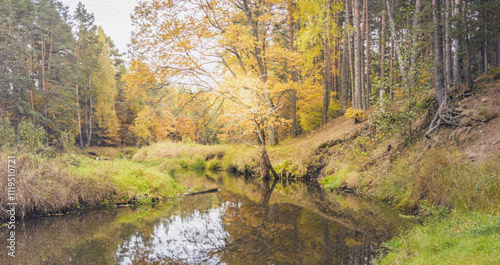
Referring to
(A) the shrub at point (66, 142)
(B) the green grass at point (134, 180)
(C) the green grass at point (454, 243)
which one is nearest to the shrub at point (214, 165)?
(A) the shrub at point (66, 142)

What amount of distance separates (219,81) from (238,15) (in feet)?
13.4

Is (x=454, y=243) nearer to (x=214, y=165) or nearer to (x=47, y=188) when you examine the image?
(x=47, y=188)

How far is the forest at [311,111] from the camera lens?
667cm

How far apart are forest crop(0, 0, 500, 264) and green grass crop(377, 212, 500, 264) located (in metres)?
0.03

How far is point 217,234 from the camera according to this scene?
656 centimetres

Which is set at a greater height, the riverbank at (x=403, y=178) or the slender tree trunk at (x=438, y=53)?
the slender tree trunk at (x=438, y=53)

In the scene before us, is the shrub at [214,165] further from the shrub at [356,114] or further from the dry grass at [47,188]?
the dry grass at [47,188]

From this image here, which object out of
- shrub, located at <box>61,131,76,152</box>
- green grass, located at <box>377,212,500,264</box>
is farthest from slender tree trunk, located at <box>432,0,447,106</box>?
shrub, located at <box>61,131,76,152</box>

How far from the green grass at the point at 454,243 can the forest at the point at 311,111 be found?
0.03 metres

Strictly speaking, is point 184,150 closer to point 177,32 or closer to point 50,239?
point 177,32

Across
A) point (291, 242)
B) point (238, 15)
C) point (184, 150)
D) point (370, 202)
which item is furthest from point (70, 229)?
point (184, 150)

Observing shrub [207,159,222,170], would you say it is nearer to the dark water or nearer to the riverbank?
the riverbank

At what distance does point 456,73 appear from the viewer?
9.33 m

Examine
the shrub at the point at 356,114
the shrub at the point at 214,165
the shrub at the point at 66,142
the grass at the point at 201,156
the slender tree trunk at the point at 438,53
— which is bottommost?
the shrub at the point at 214,165
